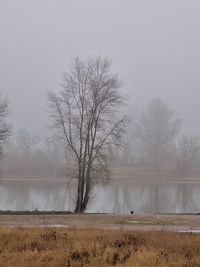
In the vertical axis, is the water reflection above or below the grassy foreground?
above

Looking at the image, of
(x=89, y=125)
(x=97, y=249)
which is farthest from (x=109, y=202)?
(x=97, y=249)

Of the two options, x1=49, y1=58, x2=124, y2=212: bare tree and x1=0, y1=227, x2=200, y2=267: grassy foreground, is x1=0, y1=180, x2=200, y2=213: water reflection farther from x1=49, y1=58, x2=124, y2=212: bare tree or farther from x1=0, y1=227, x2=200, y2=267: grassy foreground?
x1=0, y1=227, x2=200, y2=267: grassy foreground

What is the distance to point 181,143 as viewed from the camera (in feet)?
324

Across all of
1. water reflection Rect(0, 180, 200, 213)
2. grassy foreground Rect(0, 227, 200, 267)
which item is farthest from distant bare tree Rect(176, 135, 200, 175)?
grassy foreground Rect(0, 227, 200, 267)

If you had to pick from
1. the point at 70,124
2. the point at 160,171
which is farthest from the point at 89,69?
the point at 160,171

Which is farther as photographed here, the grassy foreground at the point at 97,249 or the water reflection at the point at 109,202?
the water reflection at the point at 109,202

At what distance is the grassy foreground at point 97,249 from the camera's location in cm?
938

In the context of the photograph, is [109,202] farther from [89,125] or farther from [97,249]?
[97,249]

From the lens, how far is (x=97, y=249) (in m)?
10.8

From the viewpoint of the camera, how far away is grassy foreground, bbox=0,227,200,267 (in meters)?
9.38

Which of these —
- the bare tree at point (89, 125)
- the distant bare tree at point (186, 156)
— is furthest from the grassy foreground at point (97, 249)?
the distant bare tree at point (186, 156)

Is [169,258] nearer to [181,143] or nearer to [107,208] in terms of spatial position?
[107,208]

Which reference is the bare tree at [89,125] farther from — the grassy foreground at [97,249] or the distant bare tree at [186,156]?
the distant bare tree at [186,156]

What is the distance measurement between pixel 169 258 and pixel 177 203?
3624 cm
